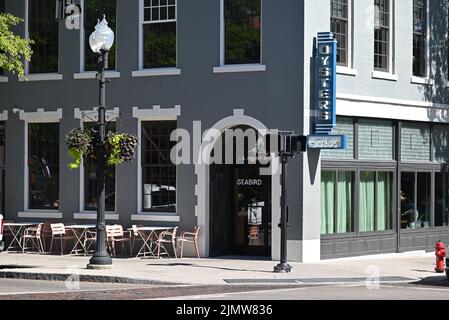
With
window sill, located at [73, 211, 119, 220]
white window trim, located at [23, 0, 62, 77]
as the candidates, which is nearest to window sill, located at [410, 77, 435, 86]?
window sill, located at [73, 211, 119, 220]

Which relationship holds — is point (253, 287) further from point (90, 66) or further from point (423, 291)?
point (90, 66)

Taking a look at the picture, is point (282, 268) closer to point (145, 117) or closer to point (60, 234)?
point (145, 117)

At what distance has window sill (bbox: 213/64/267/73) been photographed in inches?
904

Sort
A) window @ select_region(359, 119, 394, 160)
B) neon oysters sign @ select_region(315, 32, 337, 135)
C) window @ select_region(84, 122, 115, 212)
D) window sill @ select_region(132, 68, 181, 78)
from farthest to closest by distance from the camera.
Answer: window @ select_region(84, 122, 115, 212) < window @ select_region(359, 119, 394, 160) < window sill @ select_region(132, 68, 181, 78) < neon oysters sign @ select_region(315, 32, 337, 135)

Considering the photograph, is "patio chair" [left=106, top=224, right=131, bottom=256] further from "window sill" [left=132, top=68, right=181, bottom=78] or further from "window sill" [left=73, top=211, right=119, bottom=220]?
"window sill" [left=132, top=68, right=181, bottom=78]

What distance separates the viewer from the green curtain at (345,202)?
2406 centimetres

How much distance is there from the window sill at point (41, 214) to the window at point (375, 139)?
856cm

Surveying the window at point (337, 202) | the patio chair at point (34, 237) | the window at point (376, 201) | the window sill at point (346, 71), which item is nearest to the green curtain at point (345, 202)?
the window at point (337, 202)

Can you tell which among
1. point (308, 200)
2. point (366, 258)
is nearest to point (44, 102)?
point (308, 200)

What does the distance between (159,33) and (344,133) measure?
5.60 m

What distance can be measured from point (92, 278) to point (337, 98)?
8.08m

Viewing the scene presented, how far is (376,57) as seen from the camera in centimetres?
2505

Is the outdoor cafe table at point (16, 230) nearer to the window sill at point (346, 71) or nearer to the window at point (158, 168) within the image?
the window at point (158, 168)

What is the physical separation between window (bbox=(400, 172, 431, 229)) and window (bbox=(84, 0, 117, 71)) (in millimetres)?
8984
